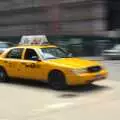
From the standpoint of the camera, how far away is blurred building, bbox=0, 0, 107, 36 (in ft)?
143

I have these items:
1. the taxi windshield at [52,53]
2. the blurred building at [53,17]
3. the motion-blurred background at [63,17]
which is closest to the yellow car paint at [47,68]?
the taxi windshield at [52,53]

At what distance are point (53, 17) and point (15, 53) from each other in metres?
30.7

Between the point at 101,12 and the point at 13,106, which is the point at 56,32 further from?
the point at 13,106

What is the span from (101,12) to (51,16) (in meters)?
5.88

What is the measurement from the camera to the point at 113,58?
3030 cm

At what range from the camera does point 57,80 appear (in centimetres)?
1448

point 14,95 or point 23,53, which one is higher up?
point 23,53

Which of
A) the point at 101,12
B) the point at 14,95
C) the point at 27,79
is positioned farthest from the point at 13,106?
the point at 101,12

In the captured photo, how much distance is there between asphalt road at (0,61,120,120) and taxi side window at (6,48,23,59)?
3.06 ft

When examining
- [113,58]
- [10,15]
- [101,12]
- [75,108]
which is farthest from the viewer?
[10,15]

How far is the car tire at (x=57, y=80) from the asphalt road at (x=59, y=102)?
0.21 m

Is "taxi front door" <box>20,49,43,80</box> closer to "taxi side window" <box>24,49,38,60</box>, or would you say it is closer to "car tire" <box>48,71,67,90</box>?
"taxi side window" <box>24,49,38,60</box>

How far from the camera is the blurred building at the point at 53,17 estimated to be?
143 feet

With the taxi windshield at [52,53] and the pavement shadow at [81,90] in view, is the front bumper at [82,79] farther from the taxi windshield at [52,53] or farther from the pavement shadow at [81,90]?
the taxi windshield at [52,53]
